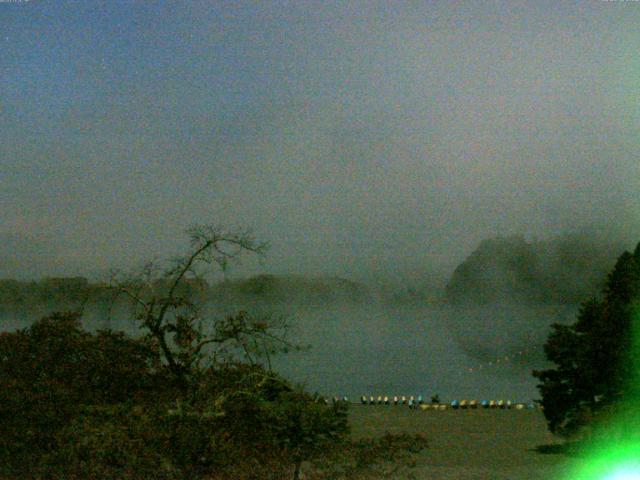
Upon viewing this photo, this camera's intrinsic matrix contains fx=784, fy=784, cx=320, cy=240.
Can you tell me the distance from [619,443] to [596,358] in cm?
455

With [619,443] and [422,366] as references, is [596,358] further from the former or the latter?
[422,366]

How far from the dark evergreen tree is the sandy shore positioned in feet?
4.02

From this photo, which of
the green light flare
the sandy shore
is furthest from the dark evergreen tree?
the sandy shore

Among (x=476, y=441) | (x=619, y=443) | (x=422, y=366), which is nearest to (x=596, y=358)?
(x=476, y=441)

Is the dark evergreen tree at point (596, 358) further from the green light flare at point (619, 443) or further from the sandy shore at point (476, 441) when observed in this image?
the sandy shore at point (476, 441)

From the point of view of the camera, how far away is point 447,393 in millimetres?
66188

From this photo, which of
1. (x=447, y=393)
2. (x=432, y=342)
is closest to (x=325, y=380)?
(x=447, y=393)

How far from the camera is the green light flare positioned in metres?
13.1

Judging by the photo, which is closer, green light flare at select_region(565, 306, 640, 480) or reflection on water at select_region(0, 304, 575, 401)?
green light flare at select_region(565, 306, 640, 480)

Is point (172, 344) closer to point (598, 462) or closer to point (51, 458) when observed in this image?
point (51, 458)

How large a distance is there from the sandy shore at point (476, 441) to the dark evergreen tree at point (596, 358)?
122cm

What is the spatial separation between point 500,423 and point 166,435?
21.9 metres

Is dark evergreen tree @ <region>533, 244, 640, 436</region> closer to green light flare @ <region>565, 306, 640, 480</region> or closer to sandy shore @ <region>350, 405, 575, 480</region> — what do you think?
green light flare @ <region>565, 306, 640, 480</region>

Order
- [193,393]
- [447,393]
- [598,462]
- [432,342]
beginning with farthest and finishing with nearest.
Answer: [432,342] → [447,393] → [598,462] → [193,393]
